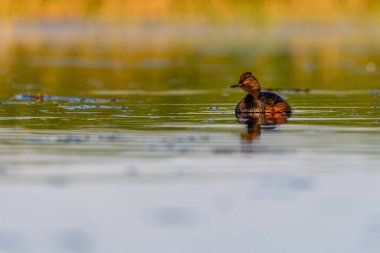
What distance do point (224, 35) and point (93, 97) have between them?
106 feet

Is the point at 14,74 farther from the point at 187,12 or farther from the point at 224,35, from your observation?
the point at 187,12

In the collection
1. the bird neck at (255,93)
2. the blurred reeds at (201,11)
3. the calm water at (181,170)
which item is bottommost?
the calm water at (181,170)

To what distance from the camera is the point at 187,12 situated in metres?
62.2

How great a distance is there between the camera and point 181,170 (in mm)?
13328

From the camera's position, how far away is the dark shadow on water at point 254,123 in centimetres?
1516

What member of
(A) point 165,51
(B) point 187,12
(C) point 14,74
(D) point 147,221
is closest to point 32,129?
(D) point 147,221

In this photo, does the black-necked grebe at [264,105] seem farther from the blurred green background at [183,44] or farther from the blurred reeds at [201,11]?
the blurred reeds at [201,11]

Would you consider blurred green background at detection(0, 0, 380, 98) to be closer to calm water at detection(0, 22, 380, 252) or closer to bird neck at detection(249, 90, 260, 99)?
calm water at detection(0, 22, 380, 252)

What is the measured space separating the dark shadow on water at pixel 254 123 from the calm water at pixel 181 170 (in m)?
0.09

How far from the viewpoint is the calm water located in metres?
10.5

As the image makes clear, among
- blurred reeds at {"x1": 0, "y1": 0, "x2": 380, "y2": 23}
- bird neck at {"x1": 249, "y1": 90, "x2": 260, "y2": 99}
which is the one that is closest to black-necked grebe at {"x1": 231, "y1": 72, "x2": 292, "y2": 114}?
bird neck at {"x1": 249, "y1": 90, "x2": 260, "y2": 99}

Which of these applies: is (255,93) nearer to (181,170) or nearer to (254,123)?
(254,123)

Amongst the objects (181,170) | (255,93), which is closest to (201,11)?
(255,93)

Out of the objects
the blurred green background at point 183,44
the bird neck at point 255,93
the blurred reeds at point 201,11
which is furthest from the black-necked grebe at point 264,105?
the blurred reeds at point 201,11
